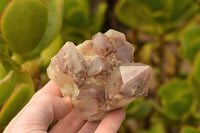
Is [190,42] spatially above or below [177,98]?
above

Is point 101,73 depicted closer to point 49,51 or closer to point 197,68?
point 49,51

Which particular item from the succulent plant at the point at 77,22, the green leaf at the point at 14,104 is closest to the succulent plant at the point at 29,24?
the green leaf at the point at 14,104

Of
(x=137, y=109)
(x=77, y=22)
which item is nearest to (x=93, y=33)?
(x=77, y=22)

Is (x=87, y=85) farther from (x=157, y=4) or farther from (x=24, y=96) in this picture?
(x=157, y=4)

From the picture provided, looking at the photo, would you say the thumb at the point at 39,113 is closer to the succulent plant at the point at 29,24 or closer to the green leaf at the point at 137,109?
the succulent plant at the point at 29,24

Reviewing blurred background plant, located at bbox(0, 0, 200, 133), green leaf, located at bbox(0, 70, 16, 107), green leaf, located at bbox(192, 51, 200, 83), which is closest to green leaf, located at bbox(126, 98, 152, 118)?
blurred background plant, located at bbox(0, 0, 200, 133)

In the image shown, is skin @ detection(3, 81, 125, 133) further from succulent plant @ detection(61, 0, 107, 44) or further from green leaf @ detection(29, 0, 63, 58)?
succulent plant @ detection(61, 0, 107, 44)

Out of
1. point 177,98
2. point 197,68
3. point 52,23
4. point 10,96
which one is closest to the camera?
point 10,96
